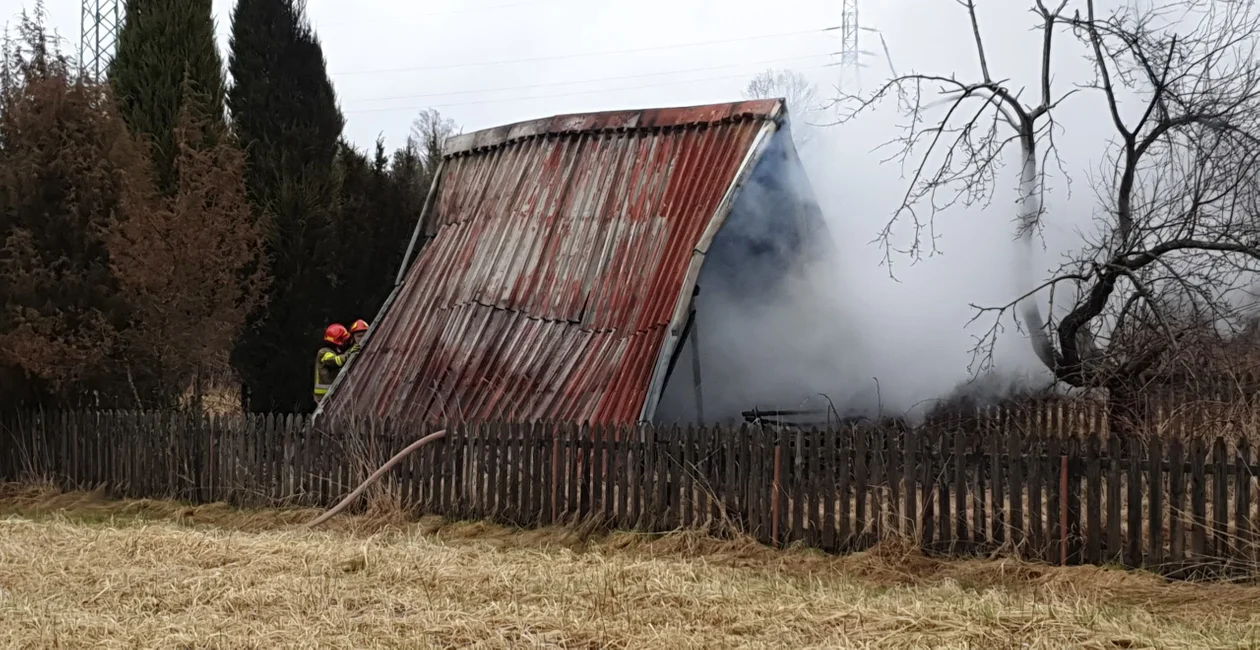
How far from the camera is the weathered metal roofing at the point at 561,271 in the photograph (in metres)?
12.2

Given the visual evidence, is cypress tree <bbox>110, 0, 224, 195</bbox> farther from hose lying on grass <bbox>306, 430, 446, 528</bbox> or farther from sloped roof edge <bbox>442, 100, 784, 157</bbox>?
hose lying on grass <bbox>306, 430, 446, 528</bbox>

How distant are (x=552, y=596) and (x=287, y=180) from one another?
13403 mm

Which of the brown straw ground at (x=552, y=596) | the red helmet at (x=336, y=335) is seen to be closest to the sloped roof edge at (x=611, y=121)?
the red helmet at (x=336, y=335)

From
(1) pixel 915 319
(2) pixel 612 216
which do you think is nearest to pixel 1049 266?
(1) pixel 915 319

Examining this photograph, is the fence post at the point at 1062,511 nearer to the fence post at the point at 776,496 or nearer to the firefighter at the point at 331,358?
the fence post at the point at 776,496

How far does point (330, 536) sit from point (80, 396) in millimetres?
6486

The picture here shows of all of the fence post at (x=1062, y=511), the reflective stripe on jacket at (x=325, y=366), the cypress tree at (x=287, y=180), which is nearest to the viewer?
the fence post at (x=1062, y=511)

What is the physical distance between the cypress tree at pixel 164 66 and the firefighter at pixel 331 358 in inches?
196

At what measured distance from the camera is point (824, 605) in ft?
23.9

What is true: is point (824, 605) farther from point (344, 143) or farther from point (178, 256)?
point (344, 143)

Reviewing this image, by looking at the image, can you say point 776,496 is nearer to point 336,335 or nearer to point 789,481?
point 789,481

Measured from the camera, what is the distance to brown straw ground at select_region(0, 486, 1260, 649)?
6.51 m

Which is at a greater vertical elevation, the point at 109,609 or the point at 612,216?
the point at 612,216

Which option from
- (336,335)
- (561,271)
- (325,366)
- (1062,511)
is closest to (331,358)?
(325,366)
